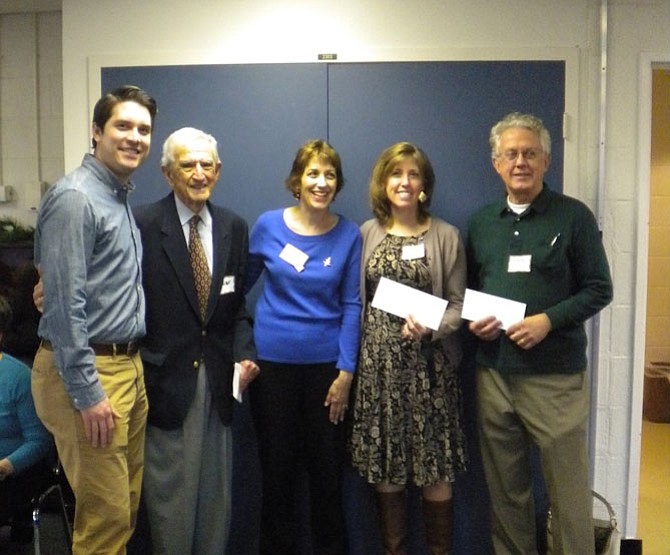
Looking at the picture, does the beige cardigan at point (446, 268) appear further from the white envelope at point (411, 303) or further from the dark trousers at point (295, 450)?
the dark trousers at point (295, 450)

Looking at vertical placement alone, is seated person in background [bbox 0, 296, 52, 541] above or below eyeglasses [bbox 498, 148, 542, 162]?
below

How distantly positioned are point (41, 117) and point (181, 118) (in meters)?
1.09

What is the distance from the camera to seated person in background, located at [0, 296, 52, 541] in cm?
228

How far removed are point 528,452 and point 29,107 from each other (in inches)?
113

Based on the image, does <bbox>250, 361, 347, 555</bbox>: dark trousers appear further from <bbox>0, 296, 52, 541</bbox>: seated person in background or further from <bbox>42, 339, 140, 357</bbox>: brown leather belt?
<bbox>0, 296, 52, 541</bbox>: seated person in background

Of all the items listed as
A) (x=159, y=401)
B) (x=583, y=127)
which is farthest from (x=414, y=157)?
(x=159, y=401)

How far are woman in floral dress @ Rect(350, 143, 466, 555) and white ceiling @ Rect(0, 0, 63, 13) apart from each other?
1886 mm

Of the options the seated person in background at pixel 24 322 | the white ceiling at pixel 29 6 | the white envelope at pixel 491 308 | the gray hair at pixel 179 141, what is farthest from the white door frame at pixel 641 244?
the white ceiling at pixel 29 6

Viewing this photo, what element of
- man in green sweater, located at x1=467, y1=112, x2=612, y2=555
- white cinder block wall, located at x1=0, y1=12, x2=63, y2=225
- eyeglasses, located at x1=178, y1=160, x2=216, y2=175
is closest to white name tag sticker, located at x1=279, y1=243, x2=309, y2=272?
eyeglasses, located at x1=178, y1=160, x2=216, y2=175

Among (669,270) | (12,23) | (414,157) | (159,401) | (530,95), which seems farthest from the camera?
(669,270)

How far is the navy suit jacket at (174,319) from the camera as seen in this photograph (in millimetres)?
2057

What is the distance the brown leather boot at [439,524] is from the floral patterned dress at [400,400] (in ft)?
0.49

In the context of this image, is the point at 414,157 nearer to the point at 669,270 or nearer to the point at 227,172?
the point at 227,172

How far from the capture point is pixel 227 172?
8.50 feet
